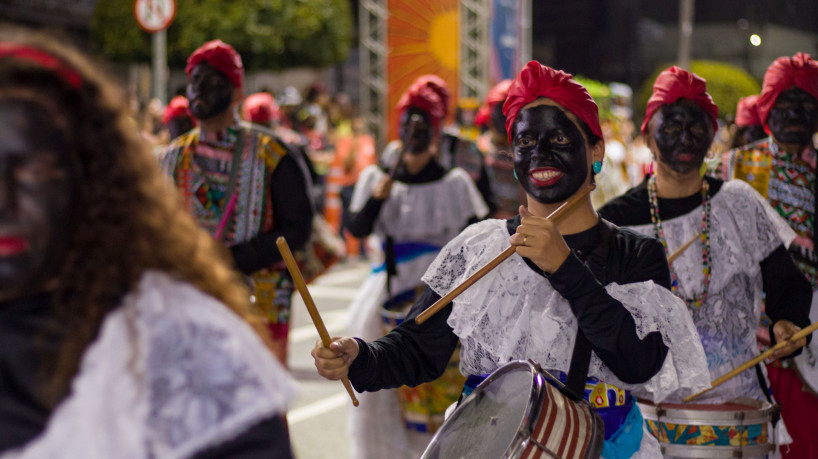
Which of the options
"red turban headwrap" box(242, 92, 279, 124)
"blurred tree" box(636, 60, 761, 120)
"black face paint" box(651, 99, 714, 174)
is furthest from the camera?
"blurred tree" box(636, 60, 761, 120)

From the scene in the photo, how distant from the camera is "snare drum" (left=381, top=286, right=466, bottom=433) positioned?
5.81 m

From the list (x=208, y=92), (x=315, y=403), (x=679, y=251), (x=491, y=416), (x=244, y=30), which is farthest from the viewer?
(x=244, y=30)

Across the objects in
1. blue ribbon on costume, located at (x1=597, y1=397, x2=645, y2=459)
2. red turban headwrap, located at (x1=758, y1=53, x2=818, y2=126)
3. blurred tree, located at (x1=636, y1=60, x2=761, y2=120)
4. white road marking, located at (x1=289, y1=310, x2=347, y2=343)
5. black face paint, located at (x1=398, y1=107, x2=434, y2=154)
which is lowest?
white road marking, located at (x1=289, y1=310, x2=347, y2=343)

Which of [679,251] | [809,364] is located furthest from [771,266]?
[809,364]

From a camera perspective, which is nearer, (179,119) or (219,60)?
(219,60)

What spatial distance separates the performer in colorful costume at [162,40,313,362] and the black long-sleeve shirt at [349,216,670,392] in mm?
1968

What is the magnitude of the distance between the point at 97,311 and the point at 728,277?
2995 millimetres

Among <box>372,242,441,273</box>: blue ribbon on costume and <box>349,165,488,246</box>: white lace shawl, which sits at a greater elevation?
<box>349,165,488,246</box>: white lace shawl

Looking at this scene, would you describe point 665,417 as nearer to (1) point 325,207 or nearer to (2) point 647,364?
(2) point 647,364

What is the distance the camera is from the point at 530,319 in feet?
9.71

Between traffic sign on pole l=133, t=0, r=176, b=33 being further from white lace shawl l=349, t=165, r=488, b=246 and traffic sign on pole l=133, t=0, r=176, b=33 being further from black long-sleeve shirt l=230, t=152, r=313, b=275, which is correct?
black long-sleeve shirt l=230, t=152, r=313, b=275

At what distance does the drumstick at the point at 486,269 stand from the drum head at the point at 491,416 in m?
0.26

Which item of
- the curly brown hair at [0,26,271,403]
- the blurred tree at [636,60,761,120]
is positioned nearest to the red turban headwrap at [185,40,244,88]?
the curly brown hair at [0,26,271,403]

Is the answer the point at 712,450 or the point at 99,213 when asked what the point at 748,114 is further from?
the point at 99,213
